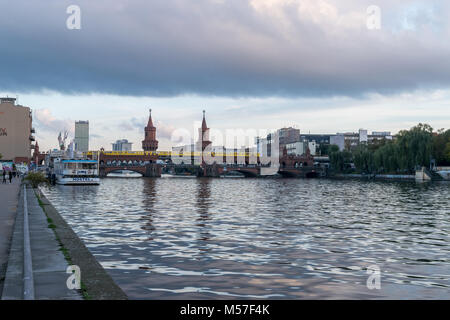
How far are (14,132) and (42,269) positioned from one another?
166247mm

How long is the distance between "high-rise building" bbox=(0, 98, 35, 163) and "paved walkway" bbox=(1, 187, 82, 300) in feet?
517

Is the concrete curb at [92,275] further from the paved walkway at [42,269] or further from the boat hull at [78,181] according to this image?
the boat hull at [78,181]

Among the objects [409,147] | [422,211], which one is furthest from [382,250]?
[409,147]

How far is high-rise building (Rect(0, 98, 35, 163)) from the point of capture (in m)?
163

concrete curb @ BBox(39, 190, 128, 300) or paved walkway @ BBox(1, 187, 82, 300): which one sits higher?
paved walkway @ BBox(1, 187, 82, 300)

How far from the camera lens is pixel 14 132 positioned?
541ft

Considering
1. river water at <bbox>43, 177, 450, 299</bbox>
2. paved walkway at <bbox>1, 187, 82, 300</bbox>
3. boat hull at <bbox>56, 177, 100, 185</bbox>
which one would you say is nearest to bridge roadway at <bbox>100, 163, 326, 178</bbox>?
boat hull at <bbox>56, 177, 100, 185</bbox>

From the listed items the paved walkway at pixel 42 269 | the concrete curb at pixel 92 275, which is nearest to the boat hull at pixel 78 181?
the paved walkway at pixel 42 269

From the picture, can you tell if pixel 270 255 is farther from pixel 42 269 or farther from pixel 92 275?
pixel 42 269

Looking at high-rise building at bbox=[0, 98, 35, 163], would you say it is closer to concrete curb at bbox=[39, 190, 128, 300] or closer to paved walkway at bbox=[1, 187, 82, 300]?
paved walkway at bbox=[1, 187, 82, 300]

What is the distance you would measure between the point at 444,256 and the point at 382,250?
226 centimetres

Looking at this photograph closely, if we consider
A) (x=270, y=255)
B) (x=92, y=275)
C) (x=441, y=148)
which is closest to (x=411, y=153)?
(x=441, y=148)

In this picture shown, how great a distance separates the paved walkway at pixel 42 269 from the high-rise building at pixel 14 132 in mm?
157669

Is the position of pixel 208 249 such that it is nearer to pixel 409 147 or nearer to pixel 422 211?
pixel 422 211
